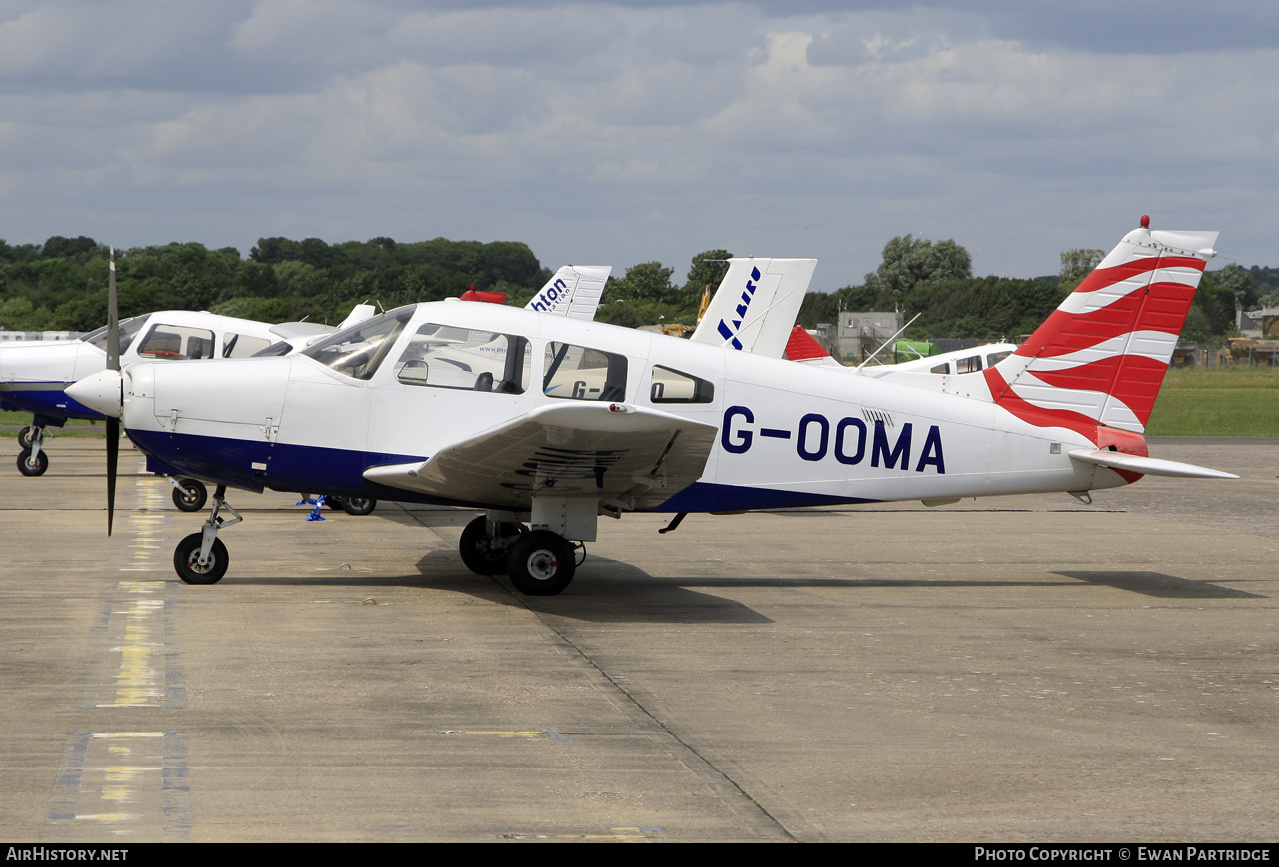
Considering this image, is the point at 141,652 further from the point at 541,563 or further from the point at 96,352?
the point at 96,352

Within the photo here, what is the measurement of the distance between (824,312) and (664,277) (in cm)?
1455

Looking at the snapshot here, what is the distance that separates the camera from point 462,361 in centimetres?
945

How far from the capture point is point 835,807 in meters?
4.96

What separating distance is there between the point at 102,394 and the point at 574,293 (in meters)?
11.7

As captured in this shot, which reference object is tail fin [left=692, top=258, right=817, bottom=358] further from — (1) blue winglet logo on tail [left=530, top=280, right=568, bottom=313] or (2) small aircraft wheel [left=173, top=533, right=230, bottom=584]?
(2) small aircraft wheel [left=173, top=533, right=230, bottom=584]

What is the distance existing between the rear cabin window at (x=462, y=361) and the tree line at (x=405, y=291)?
178ft

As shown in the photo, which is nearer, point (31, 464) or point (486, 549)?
point (486, 549)

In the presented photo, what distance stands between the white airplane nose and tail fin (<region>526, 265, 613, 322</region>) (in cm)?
1135

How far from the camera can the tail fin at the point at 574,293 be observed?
2016cm

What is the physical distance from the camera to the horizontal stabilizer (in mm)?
9633

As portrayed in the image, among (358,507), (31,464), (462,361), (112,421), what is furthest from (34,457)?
(462,361)

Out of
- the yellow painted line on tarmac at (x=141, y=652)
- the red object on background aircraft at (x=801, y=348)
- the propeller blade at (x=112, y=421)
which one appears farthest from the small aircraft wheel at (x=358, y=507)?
the red object on background aircraft at (x=801, y=348)

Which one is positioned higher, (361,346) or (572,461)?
(361,346)
